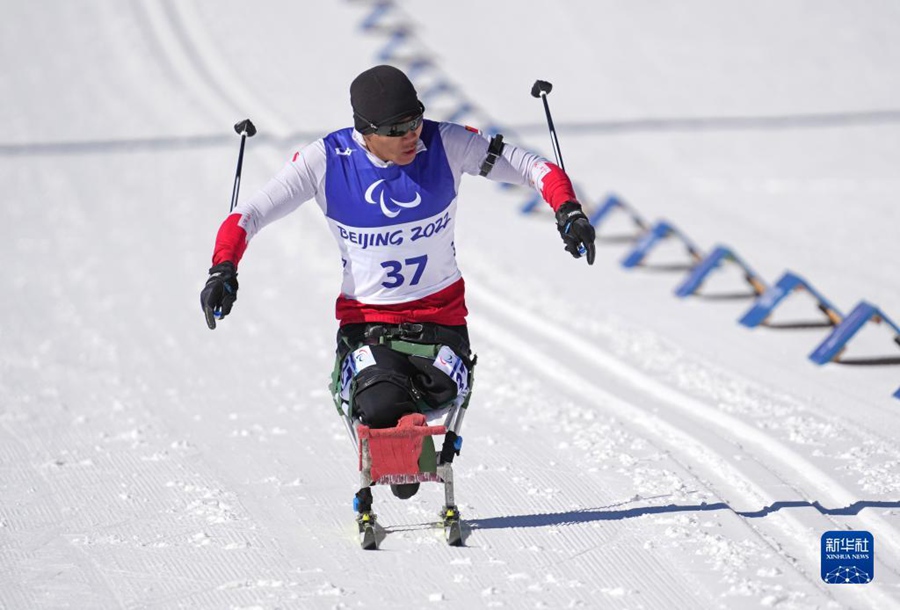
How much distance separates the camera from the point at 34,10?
18.1m

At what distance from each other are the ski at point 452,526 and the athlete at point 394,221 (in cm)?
46

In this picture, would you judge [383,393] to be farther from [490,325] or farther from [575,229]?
[490,325]

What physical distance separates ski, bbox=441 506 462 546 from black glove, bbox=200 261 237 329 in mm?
1253

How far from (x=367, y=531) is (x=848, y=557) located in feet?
6.29

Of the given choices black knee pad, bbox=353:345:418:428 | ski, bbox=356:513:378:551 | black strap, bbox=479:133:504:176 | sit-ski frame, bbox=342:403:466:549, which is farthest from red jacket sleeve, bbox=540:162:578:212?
ski, bbox=356:513:378:551

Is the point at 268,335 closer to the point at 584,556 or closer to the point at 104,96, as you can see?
the point at 584,556

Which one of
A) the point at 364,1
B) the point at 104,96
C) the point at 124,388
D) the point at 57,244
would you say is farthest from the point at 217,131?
the point at 124,388

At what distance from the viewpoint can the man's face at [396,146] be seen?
200 inches

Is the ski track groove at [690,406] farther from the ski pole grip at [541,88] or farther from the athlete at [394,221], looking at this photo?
the ski pole grip at [541,88]

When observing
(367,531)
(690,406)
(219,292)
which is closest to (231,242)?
(219,292)

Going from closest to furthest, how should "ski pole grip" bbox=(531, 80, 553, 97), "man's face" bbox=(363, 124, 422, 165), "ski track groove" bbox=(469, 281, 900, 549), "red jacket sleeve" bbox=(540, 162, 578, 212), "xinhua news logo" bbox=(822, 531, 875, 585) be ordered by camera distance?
1. "xinhua news logo" bbox=(822, 531, 875, 585)
2. "man's face" bbox=(363, 124, 422, 165)
3. "red jacket sleeve" bbox=(540, 162, 578, 212)
4. "ski pole grip" bbox=(531, 80, 553, 97)
5. "ski track groove" bbox=(469, 281, 900, 549)

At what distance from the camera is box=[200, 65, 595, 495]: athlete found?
504cm

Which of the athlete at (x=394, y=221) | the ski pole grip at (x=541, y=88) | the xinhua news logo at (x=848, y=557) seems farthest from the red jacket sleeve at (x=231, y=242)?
the xinhua news logo at (x=848, y=557)

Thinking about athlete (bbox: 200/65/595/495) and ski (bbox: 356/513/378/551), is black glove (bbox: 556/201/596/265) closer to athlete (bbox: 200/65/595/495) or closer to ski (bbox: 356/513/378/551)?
athlete (bbox: 200/65/595/495)
